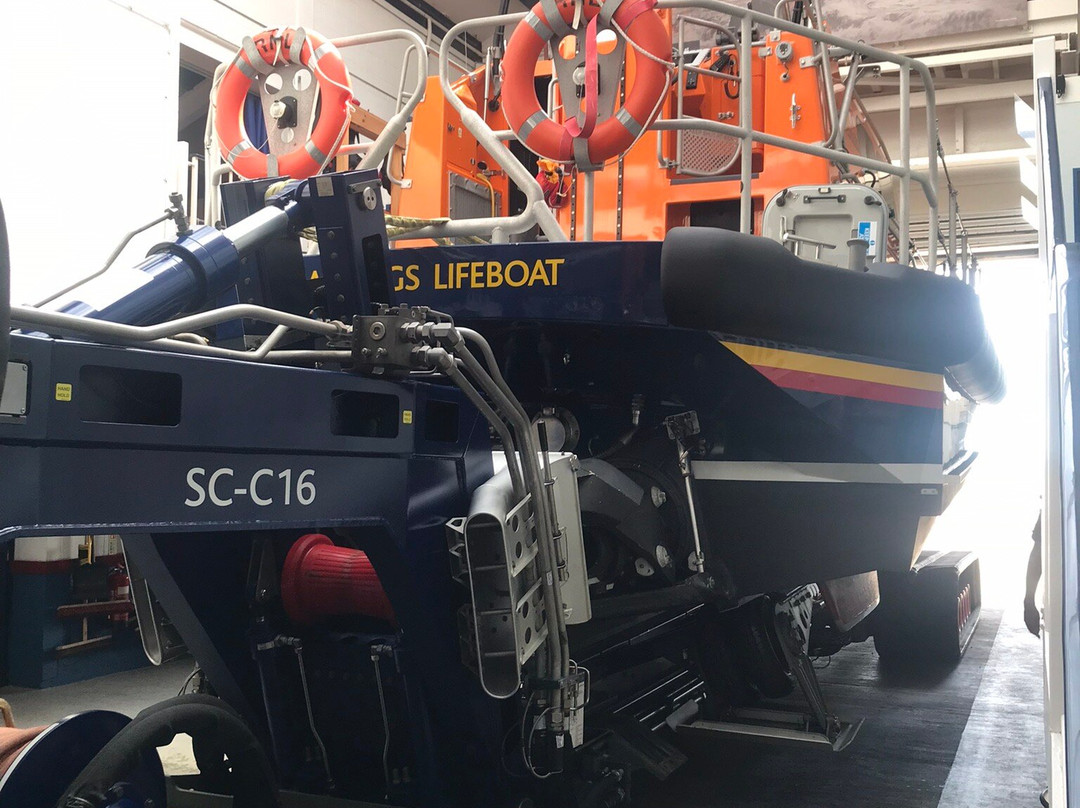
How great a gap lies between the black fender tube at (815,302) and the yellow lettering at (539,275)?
36cm

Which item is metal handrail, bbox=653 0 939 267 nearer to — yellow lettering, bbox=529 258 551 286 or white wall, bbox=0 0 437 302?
yellow lettering, bbox=529 258 551 286

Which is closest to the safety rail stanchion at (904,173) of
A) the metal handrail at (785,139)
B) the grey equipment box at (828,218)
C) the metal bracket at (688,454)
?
the metal handrail at (785,139)

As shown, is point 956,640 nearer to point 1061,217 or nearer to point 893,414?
point 893,414

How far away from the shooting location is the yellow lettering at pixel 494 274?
320 centimetres

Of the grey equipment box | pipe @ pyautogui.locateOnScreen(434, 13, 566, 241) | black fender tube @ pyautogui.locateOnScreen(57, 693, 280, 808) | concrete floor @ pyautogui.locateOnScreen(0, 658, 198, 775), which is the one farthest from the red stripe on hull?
concrete floor @ pyautogui.locateOnScreen(0, 658, 198, 775)

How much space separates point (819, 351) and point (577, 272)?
82 cm

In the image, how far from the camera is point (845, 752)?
4.30 m

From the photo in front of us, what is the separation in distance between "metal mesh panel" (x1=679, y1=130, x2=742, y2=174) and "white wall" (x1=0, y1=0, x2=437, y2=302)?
270 cm

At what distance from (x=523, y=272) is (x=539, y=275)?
52mm

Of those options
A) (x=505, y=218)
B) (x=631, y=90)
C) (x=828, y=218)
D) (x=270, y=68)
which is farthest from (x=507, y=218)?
(x=270, y=68)

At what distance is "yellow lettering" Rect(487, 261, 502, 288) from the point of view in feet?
10.5

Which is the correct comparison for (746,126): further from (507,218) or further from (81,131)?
(81,131)

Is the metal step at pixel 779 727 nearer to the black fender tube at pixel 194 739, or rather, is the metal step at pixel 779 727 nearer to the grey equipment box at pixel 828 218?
the grey equipment box at pixel 828 218

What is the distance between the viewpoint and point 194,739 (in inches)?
94.5
